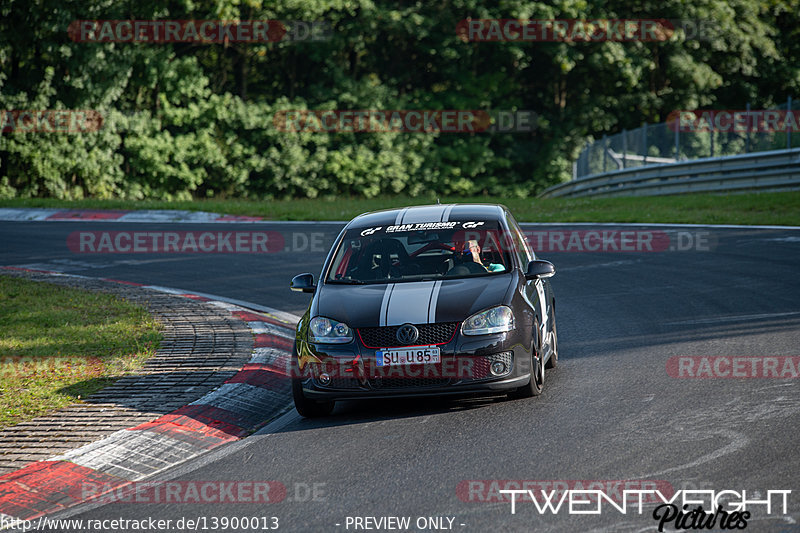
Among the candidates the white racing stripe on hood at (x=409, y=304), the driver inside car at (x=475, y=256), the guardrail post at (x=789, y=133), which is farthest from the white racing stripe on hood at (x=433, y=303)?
the guardrail post at (x=789, y=133)

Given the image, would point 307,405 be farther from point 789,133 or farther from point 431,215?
point 789,133

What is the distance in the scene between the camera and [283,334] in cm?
1047

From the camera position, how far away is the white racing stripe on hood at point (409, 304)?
7125 mm

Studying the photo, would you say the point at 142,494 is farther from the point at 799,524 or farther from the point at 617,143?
the point at 617,143

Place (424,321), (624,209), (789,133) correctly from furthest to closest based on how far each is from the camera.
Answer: (624,209), (789,133), (424,321)

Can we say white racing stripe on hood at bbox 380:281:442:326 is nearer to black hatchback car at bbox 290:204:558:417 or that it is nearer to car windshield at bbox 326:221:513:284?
black hatchback car at bbox 290:204:558:417

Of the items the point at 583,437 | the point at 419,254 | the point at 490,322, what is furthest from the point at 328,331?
the point at 583,437

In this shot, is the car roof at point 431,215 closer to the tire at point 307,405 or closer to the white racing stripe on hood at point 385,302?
the white racing stripe on hood at point 385,302

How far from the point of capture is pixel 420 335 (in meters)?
7.05

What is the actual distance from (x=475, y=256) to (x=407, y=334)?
54.9 inches

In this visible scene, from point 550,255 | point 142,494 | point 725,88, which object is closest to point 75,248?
point 550,255

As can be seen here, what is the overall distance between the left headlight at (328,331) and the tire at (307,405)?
1.25ft

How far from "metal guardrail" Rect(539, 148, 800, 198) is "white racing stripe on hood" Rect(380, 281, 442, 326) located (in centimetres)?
1965

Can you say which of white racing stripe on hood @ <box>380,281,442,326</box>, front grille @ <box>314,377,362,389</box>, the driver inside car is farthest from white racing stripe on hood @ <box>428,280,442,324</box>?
front grille @ <box>314,377,362,389</box>
